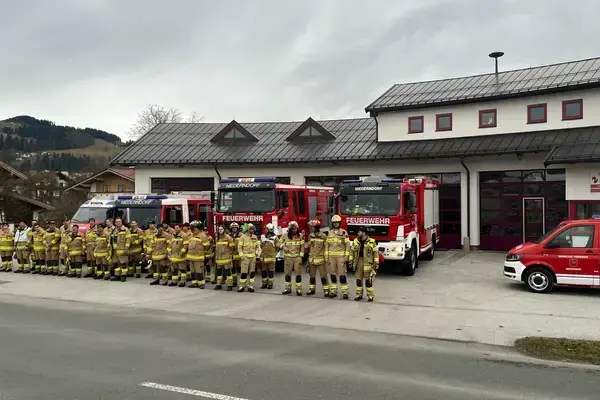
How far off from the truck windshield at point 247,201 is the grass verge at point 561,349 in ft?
30.1

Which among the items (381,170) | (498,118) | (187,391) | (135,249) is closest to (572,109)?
(498,118)

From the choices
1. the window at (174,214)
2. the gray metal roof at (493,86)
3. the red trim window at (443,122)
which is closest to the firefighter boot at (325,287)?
the window at (174,214)

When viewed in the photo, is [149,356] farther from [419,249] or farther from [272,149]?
[272,149]

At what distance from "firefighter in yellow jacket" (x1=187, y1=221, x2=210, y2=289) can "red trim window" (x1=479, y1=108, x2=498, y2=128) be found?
1424 cm

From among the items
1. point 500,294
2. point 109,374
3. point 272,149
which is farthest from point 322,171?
point 109,374

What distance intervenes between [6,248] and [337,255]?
12.5 meters

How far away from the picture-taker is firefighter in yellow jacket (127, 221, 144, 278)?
610 inches

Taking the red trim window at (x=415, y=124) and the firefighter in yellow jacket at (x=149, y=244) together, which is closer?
the firefighter in yellow jacket at (x=149, y=244)

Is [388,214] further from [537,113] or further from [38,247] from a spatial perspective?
[38,247]

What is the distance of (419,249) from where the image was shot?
54.7 ft

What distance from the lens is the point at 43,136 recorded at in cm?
15725

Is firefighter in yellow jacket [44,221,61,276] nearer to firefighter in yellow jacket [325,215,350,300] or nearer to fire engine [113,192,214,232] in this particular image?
fire engine [113,192,214,232]

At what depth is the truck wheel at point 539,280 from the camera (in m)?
12.5

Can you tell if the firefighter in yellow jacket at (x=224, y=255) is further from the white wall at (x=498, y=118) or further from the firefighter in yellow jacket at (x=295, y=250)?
the white wall at (x=498, y=118)
